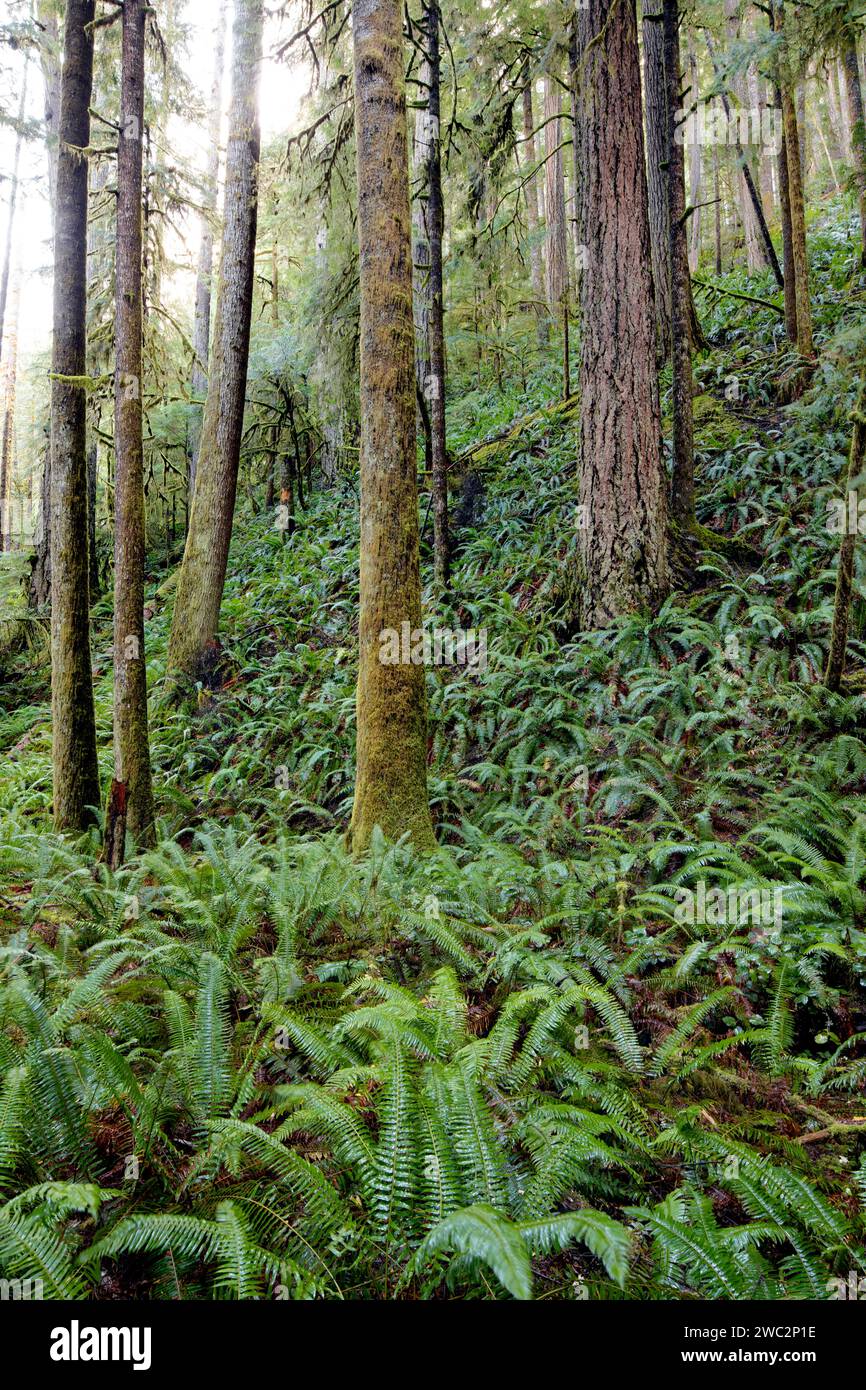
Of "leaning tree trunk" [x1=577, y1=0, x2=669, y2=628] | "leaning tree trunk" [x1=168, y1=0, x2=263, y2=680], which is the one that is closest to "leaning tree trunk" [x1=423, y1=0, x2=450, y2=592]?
"leaning tree trunk" [x1=577, y1=0, x2=669, y2=628]

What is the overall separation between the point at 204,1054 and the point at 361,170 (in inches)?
206

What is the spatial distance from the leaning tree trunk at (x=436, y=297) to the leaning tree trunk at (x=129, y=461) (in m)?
3.84

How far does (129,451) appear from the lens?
540 centimetres

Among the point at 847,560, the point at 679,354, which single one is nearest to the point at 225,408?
the point at 679,354

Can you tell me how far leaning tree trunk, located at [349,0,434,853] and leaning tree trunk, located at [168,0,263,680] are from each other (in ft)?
17.1

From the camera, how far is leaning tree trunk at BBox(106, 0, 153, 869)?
5383 millimetres

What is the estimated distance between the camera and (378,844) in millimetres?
4613

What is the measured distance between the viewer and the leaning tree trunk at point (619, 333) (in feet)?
22.7

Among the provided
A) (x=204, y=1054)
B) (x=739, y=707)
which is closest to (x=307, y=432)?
(x=739, y=707)

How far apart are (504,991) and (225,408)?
28.5 feet

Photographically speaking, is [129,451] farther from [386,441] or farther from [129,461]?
[386,441]

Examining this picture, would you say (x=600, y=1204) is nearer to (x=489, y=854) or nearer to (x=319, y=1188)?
(x=319, y=1188)

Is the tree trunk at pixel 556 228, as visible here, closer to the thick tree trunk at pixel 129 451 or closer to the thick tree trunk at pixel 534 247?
the thick tree trunk at pixel 534 247

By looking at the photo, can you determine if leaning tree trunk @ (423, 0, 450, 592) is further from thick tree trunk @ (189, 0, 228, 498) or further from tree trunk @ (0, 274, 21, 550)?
tree trunk @ (0, 274, 21, 550)
